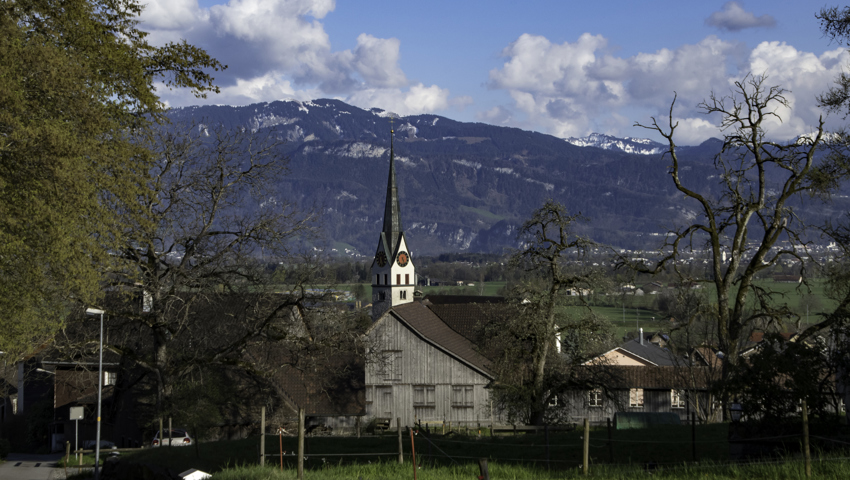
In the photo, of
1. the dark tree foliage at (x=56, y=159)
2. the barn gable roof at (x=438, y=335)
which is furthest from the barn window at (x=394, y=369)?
the dark tree foliage at (x=56, y=159)

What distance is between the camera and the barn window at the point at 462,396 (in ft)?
157

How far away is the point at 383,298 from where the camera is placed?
116 meters

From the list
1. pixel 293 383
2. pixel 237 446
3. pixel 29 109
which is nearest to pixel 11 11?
pixel 29 109

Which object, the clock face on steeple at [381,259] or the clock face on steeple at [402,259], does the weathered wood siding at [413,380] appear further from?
the clock face on steeple at [381,259]

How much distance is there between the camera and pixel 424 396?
48438 mm

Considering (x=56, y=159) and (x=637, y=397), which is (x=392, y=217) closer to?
(x=637, y=397)

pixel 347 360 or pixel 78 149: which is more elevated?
pixel 78 149

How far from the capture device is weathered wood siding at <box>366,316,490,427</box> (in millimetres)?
47938

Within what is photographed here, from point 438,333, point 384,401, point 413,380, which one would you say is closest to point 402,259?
point 438,333

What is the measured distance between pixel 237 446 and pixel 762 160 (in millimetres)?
17212

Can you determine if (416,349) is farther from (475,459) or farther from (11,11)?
(11,11)

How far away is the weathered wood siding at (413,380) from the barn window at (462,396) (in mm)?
179

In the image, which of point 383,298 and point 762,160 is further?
point 383,298

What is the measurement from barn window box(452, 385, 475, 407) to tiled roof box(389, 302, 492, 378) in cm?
156
